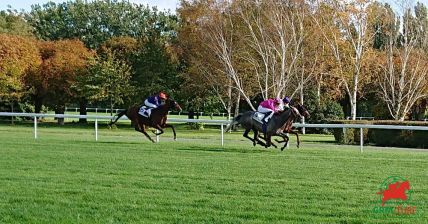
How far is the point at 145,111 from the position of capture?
60.9ft

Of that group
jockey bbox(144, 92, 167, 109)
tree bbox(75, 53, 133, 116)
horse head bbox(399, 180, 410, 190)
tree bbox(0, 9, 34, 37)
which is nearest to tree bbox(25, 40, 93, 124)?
tree bbox(75, 53, 133, 116)

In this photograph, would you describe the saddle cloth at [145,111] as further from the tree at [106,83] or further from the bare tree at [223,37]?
the tree at [106,83]

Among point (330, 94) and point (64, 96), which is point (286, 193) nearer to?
point (330, 94)

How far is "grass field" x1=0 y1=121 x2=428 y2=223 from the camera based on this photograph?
6996 millimetres

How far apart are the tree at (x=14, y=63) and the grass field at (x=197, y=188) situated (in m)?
38.9

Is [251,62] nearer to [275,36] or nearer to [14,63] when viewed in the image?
[275,36]

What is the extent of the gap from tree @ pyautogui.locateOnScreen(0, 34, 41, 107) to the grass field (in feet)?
128

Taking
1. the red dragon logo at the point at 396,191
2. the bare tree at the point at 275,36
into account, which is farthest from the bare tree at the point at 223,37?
the red dragon logo at the point at 396,191

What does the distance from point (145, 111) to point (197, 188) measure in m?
9.78

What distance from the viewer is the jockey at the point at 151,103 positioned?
59.3ft

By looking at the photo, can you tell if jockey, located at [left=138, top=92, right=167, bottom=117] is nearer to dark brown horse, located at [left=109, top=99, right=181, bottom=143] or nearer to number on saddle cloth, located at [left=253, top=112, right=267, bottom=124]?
dark brown horse, located at [left=109, top=99, right=181, bottom=143]

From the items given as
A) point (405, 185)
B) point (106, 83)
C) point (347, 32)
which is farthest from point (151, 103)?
point (106, 83)

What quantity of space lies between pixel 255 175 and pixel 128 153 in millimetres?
5435

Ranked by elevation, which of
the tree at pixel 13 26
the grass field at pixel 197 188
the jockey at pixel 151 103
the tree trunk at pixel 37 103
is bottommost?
the grass field at pixel 197 188
